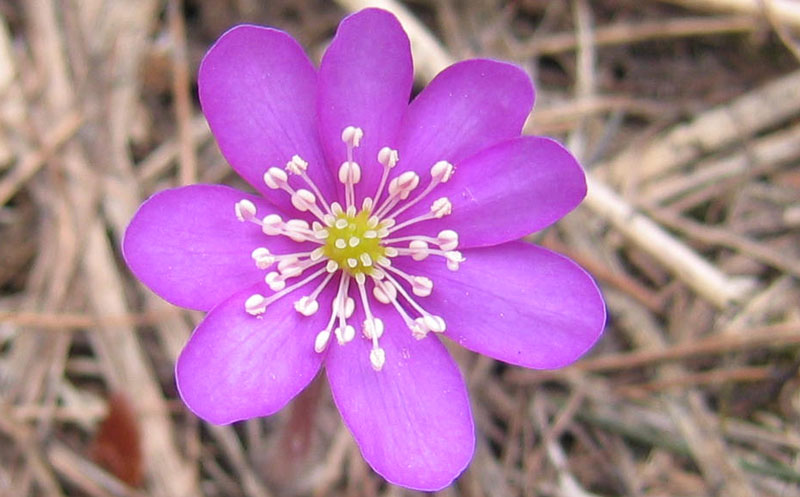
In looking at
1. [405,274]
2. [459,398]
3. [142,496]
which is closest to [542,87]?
[405,274]

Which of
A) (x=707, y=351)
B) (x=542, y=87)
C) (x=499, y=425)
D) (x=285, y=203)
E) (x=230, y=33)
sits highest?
(x=230, y=33)

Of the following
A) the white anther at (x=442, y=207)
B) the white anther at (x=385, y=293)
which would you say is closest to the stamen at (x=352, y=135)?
the white anther at (x=442, y=207)

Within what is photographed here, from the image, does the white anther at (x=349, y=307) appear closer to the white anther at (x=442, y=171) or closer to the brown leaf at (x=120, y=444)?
the white anther at (x=442, y=171)

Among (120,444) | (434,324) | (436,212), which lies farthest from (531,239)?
(120,444)

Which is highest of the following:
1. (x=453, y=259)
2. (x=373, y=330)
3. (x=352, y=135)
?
(x=352, y=135)

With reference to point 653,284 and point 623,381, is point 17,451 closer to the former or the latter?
point 623,381

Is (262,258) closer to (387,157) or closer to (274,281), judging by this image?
(274,281)
